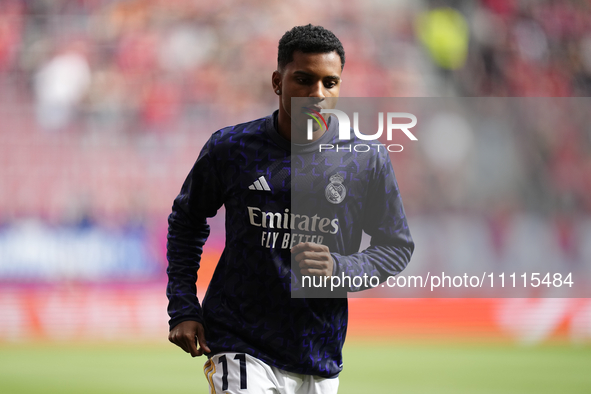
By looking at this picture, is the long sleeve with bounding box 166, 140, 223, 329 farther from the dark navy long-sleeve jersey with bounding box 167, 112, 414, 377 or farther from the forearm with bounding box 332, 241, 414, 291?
the forearm with bounding box 332, 241, 414, 291

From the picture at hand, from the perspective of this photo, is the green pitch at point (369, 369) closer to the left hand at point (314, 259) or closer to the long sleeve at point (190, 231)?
the long sleeve at point (190, 231)

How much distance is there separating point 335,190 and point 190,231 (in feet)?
1.68

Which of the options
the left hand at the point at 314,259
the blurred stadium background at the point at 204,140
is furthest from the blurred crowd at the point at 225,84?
the left hand at the point at 314,259

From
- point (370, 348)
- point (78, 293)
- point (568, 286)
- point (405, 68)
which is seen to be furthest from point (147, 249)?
point (568, 286)

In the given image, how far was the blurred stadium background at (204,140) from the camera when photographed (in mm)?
6613

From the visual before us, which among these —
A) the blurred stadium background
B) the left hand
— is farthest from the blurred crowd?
the left hand

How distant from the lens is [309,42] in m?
2.20

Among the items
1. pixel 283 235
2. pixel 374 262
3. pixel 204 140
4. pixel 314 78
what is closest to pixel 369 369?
pixel 204 140

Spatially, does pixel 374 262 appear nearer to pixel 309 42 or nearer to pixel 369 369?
pixel 309 42

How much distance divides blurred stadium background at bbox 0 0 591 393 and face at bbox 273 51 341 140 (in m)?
3.76

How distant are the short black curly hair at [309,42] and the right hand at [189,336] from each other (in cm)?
89

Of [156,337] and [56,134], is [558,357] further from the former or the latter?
[56,134]

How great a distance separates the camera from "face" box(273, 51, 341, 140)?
2176 mm

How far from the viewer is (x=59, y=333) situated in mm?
6641
